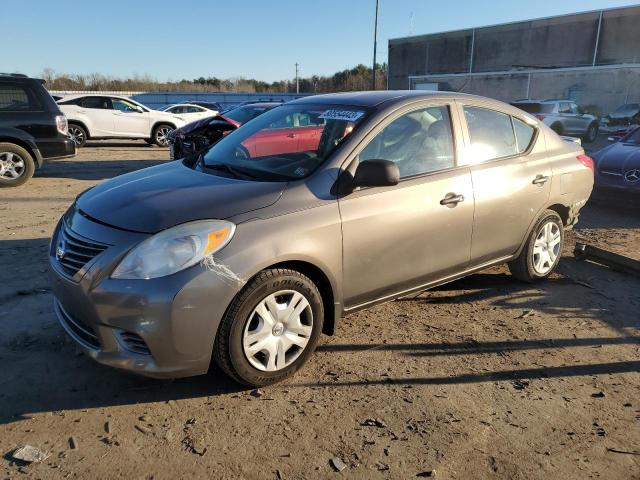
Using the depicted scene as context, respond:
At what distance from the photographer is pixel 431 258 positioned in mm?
3686

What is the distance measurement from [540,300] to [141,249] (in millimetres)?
3458

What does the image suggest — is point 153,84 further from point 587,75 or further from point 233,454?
point 233,454

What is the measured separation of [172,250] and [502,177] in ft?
8.91

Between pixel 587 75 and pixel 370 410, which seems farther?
pixel 587 75

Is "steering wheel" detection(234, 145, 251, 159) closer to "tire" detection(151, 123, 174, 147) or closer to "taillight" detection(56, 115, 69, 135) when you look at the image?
"taillight" detection(56, 115, 69, 135)

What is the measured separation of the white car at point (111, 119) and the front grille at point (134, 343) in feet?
45.0

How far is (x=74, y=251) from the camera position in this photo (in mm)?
2883

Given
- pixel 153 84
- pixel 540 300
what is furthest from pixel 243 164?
pixel 153 84

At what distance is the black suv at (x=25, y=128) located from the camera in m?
8.67

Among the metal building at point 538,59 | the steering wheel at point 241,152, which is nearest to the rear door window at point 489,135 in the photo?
the steering wheel at point 241,152

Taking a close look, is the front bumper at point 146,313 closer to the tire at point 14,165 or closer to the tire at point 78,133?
the tire at point 14,165

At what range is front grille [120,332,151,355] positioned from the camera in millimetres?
2660

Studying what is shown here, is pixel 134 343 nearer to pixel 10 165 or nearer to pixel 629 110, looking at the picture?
pixel 10 165

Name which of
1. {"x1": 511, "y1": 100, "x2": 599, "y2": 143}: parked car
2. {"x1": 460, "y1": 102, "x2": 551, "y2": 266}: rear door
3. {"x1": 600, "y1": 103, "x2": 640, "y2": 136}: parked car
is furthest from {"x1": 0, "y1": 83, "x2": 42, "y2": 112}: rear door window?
{"x1": 600, "y1": 103, "x2": 640, "y2": 136}: parked car
